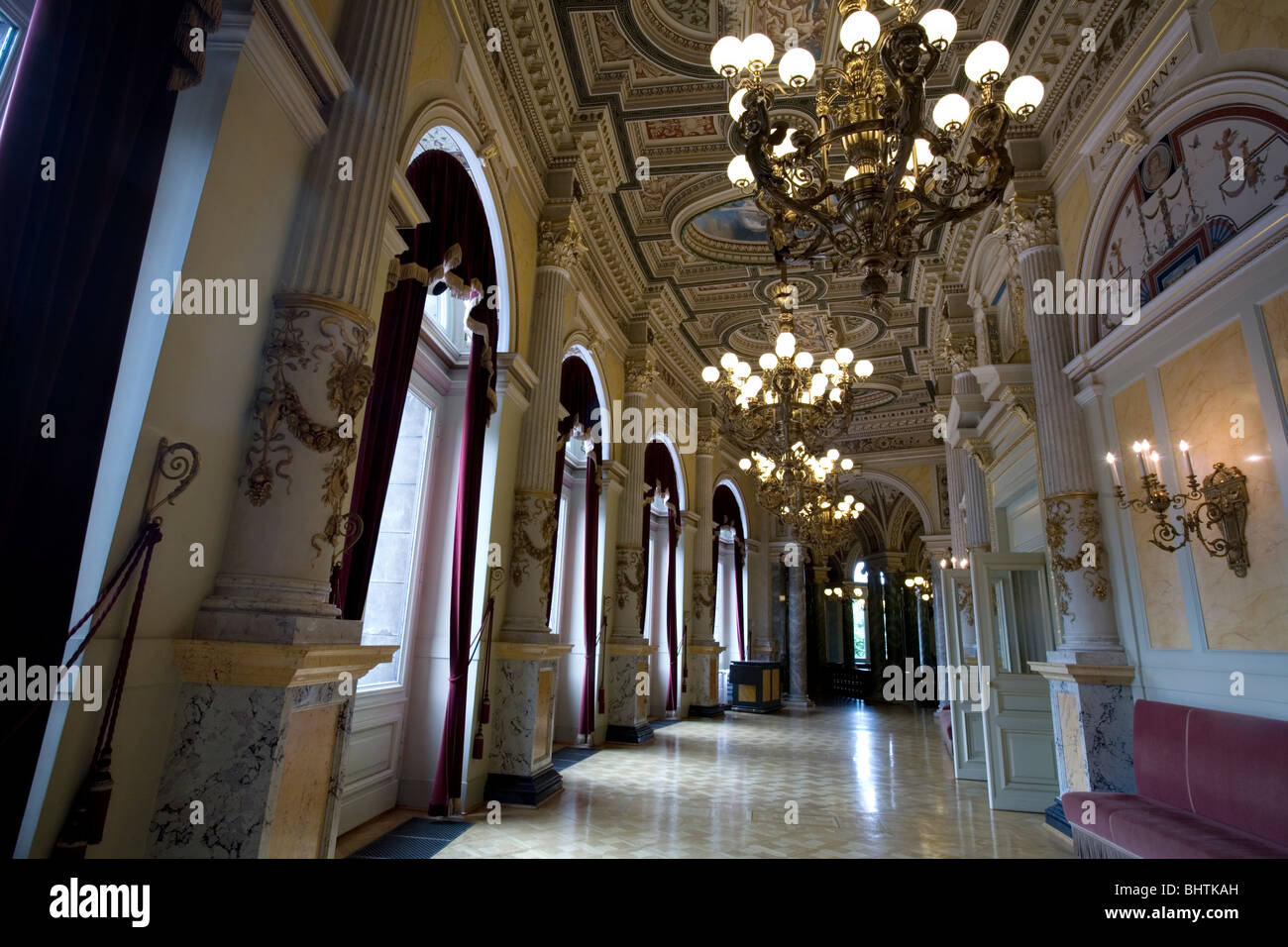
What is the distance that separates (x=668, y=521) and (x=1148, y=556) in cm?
764

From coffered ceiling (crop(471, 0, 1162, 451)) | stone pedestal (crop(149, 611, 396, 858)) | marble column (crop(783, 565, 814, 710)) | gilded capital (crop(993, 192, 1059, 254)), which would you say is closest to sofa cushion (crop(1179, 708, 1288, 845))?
coffered ceiling (crop(471, 0, 1162, 451))

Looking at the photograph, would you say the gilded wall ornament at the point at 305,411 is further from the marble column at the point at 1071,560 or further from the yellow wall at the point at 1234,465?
the marble column at the point at 1071,560

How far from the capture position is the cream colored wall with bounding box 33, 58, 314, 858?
2.03 m

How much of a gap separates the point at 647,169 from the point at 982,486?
5723 mm

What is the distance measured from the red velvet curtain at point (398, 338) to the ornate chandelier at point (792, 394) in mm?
2938

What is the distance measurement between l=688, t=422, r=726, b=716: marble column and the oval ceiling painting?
4.67 m

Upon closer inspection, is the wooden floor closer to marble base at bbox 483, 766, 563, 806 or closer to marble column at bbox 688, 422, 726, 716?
marble base at bbox 483, 766, 563, 806

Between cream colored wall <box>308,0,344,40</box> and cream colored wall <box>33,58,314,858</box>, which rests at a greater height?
cream colored wall <box>308,0,344,40</box>

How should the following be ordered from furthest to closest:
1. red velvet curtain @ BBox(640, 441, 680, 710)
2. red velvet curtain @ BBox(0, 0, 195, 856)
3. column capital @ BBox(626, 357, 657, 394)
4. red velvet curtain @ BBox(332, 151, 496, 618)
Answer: red velvet curtain @ BBox(640, 441, 680, 710) < column capital @ BBox(626, 357, 657, 394) < red velvet curtain @ BBox(332, 151, 496, 618) < red velvet curtain @ BBox(0, 0, 195, 856)

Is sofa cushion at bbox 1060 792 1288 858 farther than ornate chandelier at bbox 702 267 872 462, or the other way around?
ornate chandelier at bbox 702 267 872 462

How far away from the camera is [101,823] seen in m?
1.85

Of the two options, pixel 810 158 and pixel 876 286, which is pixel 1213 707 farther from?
pixel 810 158

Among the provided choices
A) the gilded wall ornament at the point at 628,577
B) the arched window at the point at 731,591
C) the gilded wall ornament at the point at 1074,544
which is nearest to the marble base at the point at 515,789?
the gilded wall ornament at the point at 628,577

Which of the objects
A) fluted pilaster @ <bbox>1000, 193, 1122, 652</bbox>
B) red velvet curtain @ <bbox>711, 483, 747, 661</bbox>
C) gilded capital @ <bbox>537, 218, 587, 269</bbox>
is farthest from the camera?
red velvet curtain @ <bbox>711, 483, 747, 661</bbox>
